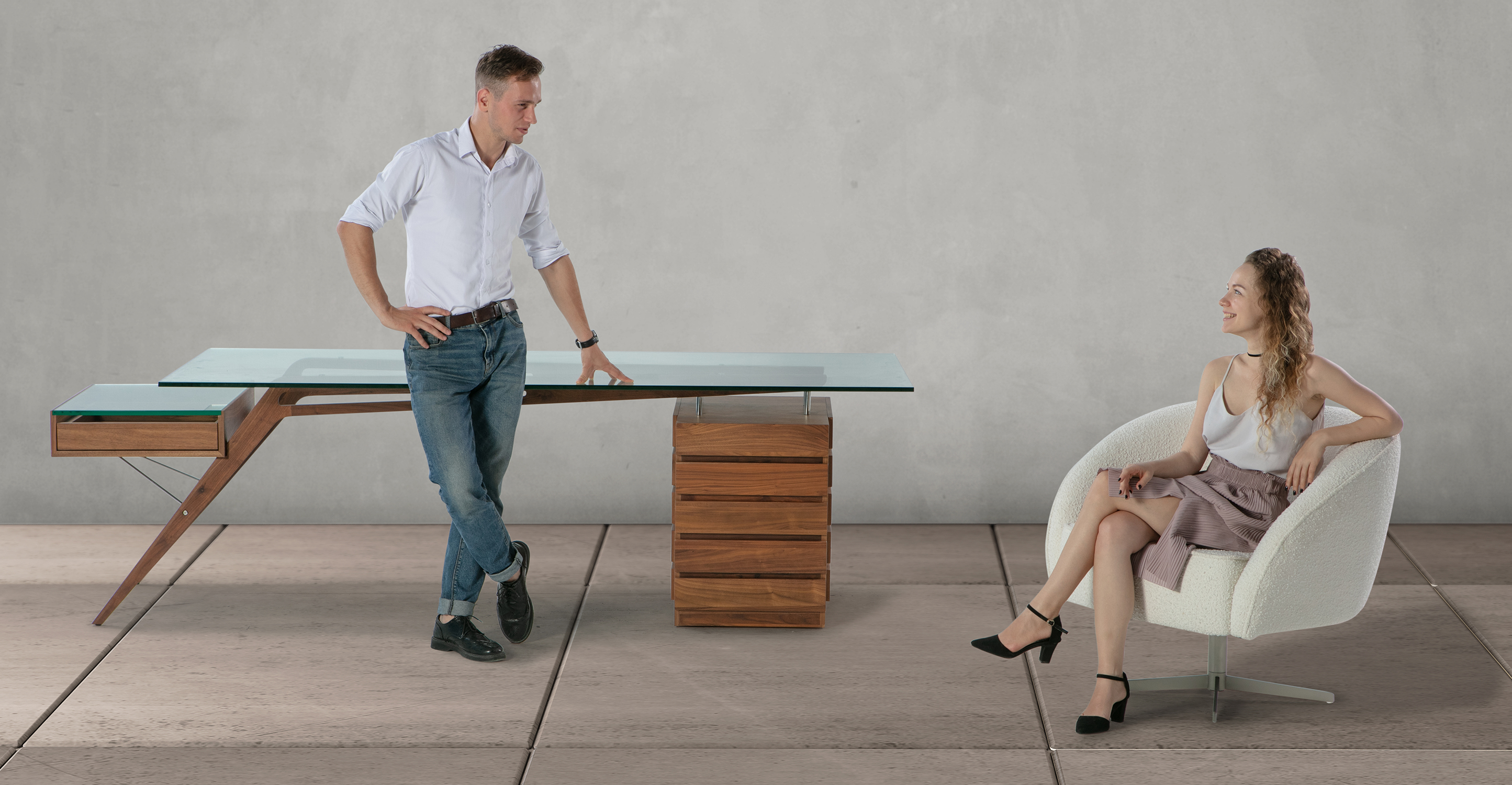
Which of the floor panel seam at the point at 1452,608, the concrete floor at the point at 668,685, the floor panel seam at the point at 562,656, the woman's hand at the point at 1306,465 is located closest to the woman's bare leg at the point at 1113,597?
the concrete floor at the point at 668,685

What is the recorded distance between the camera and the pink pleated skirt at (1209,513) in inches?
131

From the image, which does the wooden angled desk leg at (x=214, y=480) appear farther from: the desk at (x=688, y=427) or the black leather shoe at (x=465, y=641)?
the black leather shoe at (x=465, y=641)

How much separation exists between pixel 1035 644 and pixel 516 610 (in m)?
1.43

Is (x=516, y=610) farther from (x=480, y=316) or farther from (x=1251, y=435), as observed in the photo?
(x=1251, y=435)

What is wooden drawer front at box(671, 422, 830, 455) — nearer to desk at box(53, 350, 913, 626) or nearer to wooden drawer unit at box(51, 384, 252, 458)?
desk at box(53, 350, 913, 626)

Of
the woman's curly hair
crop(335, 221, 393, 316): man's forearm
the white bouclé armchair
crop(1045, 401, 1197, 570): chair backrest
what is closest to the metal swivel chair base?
the white bouclé armchair

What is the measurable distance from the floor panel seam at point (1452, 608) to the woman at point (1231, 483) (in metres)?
0.96

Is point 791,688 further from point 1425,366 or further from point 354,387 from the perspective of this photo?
point 1425,366

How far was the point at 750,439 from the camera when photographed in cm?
399

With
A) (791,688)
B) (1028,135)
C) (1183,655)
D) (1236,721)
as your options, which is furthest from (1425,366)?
(791,688)

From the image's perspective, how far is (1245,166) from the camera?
5094 millimetres

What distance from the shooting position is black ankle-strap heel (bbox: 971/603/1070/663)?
352cm

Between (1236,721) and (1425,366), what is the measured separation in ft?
7.87

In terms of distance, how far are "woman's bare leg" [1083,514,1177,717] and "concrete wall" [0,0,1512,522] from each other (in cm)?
191
